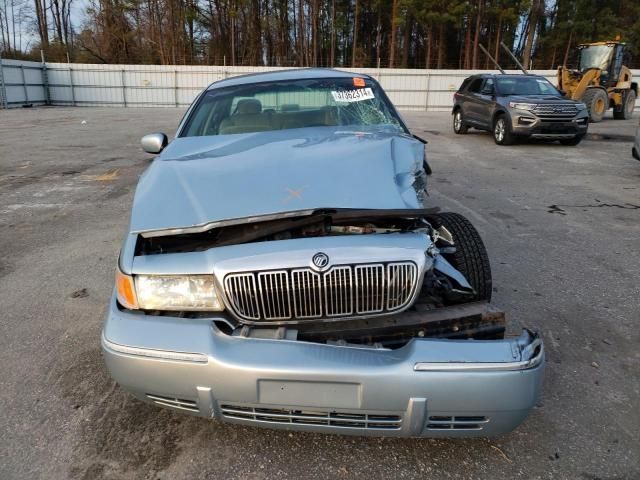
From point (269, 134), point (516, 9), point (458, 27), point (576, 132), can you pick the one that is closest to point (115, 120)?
point (576, 132)

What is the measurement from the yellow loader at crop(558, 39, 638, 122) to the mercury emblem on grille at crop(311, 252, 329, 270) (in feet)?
54.9

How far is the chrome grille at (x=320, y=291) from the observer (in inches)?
73.0

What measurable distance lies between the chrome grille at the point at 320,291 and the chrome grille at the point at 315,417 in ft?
1.15

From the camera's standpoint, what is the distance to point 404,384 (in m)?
1.64

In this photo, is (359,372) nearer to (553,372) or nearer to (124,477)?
(124,477)

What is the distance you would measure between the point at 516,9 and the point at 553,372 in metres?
38.2

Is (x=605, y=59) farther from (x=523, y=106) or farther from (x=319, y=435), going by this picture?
(x=319, y=435)

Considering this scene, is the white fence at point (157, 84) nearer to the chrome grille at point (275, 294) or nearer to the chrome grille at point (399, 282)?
the chrome grille at point (399, 282)

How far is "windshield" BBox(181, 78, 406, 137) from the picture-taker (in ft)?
11.9

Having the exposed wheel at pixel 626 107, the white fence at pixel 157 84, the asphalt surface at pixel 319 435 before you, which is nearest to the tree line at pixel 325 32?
the white fence at pixel 157 84

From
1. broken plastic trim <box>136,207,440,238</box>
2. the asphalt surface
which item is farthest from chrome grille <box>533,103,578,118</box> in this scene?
broken plastic trim <box>136,207,440,238</box>

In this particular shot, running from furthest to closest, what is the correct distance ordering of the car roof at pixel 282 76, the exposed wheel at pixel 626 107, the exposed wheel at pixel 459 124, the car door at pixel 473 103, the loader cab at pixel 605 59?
the exposed wheel at pixel 626 107
the loader cab at pixel 605 59
the exposed wheel at pixel 459 124
the car door at pixel 473 103
the car roof at pixel 282 76

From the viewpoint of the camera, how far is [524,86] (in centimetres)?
1171

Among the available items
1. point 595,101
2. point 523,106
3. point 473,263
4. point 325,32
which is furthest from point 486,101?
point 325,32
